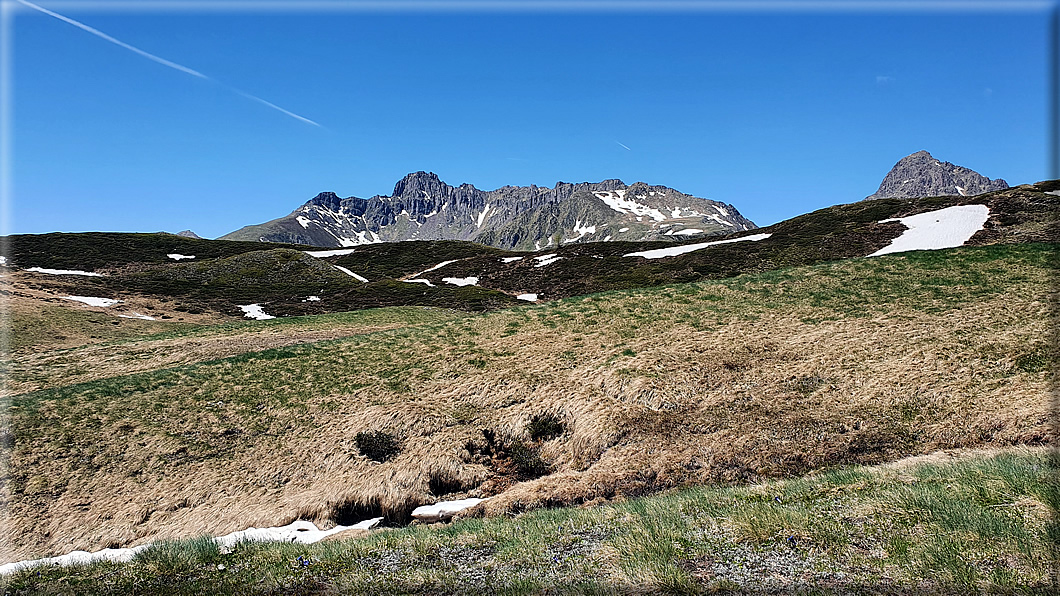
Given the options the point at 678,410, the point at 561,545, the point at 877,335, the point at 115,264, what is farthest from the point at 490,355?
the point at 115,264

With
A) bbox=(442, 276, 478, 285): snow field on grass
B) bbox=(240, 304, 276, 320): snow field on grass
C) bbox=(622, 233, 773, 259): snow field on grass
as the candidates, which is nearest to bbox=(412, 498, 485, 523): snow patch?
bbox=(240, 304, 276, 320): snow field on grass

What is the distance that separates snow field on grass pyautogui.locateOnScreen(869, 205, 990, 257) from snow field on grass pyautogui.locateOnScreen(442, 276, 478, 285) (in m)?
49.3

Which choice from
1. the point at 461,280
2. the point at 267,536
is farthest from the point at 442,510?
the point at 461,280

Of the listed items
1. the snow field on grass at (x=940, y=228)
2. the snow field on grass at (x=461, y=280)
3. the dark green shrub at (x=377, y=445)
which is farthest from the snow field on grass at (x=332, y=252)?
the dark green shrub at (x=377, y=445)

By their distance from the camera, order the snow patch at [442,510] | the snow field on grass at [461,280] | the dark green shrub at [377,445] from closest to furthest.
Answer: the snow patch at [442,510]
the dark green shrub at [377,445]
the snow field on grass at [461,280]

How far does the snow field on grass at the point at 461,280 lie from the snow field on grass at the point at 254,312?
2574 cm

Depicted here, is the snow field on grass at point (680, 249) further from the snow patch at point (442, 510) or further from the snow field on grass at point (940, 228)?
the snow patch at point (442, 510)

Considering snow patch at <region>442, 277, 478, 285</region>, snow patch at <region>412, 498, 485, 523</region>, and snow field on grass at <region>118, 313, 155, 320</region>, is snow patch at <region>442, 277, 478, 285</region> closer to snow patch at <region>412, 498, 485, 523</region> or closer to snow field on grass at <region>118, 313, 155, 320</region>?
snow field on grass at <region>118, 313, 155, 320</region>

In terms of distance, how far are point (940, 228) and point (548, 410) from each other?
6698cm

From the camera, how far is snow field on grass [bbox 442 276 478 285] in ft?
245

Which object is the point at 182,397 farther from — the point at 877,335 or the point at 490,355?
the point at 877,335

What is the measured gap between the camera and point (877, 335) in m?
21.2

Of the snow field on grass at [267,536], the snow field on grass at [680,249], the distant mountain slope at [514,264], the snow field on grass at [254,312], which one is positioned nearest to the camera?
the snow field on grass at [267,536]

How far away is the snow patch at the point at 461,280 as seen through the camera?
7475 centimetres
